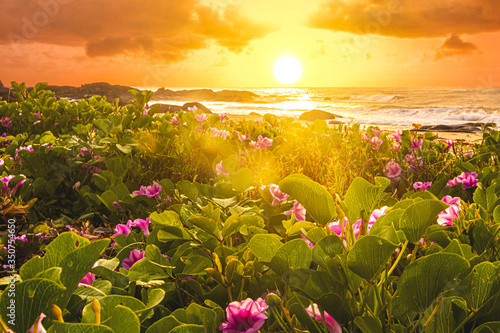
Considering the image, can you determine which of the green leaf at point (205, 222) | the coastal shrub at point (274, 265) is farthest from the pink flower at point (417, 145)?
the green leaf at point (205, 222)

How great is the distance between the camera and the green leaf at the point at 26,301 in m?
0.55

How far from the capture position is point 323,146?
145 inches

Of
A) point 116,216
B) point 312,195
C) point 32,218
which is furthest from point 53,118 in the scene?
point 312,195

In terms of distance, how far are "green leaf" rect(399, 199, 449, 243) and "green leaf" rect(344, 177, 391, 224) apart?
0.24 feet

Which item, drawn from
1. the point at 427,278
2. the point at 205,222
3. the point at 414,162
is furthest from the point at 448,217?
the point at 414,162

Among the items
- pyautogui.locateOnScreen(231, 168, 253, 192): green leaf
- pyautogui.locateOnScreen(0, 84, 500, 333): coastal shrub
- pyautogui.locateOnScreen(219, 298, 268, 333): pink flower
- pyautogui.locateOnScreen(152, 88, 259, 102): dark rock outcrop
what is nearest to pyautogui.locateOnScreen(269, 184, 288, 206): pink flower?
pyautogui.locateOnScreen(0, 84, 500, 333): coastal shrub

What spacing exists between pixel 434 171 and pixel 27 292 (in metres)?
3.12

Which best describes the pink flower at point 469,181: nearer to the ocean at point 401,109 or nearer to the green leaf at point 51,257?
the green leaf at point 51,257

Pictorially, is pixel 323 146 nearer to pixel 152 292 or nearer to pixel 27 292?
pixel 152 292

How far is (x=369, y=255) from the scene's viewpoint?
2.20 feet

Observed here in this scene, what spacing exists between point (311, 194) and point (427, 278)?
30 centimetres

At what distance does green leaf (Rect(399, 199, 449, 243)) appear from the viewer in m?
0.77

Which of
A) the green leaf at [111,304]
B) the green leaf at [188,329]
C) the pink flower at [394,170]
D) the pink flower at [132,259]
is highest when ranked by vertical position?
the green leaf at [111,304]

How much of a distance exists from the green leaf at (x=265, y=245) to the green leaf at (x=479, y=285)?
38 centimetres
